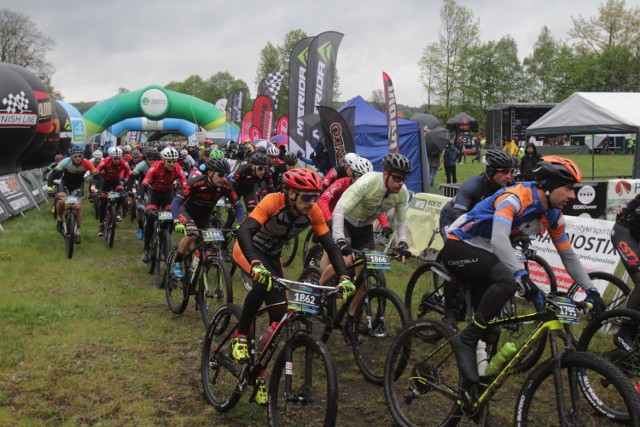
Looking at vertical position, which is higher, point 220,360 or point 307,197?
point 307,197

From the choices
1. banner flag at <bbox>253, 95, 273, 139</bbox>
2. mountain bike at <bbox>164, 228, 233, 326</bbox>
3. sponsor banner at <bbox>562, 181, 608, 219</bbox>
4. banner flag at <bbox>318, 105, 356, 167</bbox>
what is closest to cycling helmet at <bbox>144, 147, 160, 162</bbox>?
banner flag at <bbox>318, 105, 356, 167</bbox>

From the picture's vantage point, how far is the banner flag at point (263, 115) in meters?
32.1

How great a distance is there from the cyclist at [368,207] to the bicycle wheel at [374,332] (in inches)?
5.9

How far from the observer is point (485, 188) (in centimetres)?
679

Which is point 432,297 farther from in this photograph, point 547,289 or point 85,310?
point 85,310

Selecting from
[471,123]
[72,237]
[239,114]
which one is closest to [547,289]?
[72,237]

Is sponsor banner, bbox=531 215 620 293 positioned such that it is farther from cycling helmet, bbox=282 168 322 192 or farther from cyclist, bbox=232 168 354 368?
cycling helmet, bbox=282 168 322 192

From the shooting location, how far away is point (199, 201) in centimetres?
853

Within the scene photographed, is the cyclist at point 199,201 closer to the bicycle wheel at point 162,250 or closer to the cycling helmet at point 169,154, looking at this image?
the bicycle wheel at point 162,250

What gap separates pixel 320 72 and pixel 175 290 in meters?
11.1

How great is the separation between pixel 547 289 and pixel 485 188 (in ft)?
7.20

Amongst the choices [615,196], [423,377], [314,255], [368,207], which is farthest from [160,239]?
[615,196]

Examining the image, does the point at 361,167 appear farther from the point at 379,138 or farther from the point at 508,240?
the point at 379,138

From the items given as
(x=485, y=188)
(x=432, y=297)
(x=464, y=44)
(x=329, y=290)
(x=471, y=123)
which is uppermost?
(x=464, y=44)
